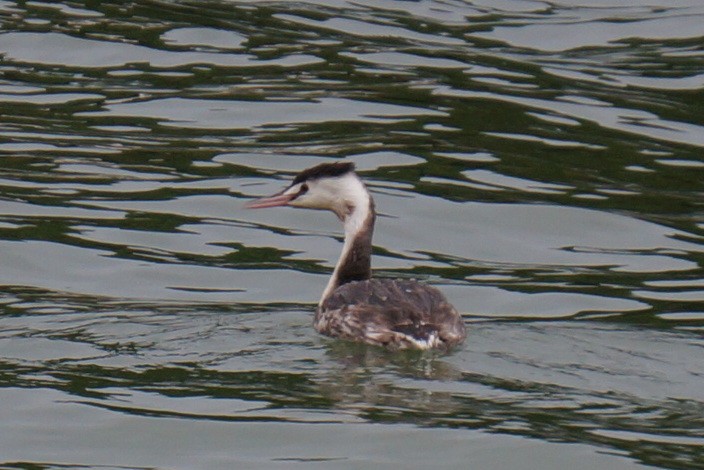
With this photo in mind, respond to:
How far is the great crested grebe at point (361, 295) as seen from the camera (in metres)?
11.4

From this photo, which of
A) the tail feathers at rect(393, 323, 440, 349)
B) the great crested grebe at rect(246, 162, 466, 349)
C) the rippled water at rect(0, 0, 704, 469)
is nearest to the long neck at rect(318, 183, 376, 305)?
the great crested grebe at rect(246, 162, 466, 349)

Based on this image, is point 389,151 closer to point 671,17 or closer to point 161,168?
point 161,168

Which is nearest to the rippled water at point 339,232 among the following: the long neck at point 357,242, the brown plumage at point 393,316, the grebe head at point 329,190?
the brown plumage at point 393,316

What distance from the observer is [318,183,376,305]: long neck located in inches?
499

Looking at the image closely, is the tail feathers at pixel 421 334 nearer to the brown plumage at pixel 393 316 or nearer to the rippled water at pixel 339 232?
the brown plumage at pixel 393 316

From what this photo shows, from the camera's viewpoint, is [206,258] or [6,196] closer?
[206,258]

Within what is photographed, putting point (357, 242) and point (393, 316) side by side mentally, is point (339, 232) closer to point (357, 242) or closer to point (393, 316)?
point (357, 242)

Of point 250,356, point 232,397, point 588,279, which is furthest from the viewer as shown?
point 588,279

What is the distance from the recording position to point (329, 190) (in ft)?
41.5

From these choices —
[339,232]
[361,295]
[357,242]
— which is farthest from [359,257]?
[339,232]

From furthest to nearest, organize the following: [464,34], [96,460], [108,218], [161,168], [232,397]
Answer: [464,34], [161,168], [108,218], [232,397], [96,460]

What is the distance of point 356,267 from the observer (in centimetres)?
1277

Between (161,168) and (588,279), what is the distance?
169 inches

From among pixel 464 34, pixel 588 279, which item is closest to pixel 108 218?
pixel 588 279
